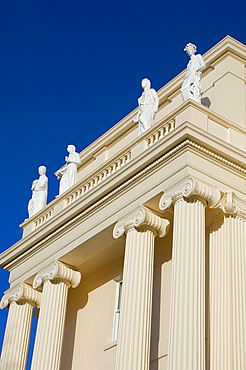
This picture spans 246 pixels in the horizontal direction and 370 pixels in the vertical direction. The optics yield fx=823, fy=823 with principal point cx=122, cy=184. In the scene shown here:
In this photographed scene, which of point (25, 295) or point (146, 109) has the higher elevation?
point (146, 109)

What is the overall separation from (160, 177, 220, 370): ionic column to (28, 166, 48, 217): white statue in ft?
22.6

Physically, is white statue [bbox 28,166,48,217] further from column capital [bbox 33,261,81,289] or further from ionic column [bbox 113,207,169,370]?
ionic column [bbox 113,207,169,370]

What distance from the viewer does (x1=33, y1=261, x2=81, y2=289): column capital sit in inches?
827

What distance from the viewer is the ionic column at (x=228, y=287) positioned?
16453 millimetres

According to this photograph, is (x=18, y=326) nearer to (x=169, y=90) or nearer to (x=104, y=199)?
(x=104, y=199)

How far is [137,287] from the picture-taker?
1791 centimetres

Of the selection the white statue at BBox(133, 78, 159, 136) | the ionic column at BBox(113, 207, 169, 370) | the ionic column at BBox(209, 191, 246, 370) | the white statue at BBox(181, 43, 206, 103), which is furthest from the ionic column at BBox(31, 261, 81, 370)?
the white statue at BBox(181, 43, 206, 103)

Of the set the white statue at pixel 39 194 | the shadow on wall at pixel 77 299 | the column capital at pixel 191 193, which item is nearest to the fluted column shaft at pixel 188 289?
the column capital at pixel 191 193

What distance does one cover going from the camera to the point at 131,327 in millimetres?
17375

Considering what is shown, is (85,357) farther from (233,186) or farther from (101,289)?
(233,186)

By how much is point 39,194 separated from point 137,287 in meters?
7.44

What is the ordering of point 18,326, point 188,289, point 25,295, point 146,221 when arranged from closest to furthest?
point 188,289, point 146,221, point 18,326, point 25,295

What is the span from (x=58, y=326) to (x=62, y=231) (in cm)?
252

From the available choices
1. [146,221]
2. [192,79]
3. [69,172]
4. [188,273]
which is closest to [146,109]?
[192,79]
